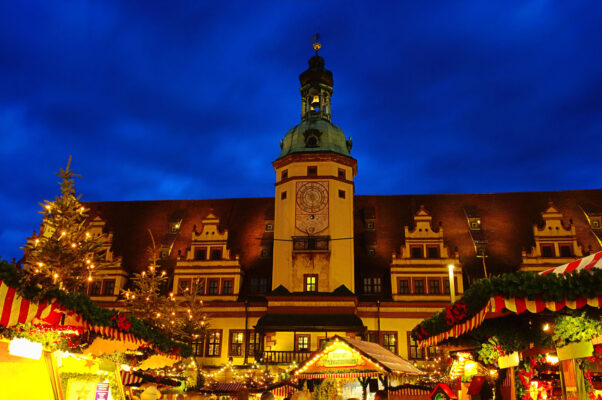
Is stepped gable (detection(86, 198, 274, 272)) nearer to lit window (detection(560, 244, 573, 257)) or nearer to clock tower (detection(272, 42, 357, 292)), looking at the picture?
clock tower (detection(272, 42, 357, 292))

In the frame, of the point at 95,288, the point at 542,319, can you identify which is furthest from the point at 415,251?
the point at 542,319

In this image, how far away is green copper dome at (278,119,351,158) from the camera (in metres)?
38.0

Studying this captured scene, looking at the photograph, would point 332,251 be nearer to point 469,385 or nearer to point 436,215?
point 436,215

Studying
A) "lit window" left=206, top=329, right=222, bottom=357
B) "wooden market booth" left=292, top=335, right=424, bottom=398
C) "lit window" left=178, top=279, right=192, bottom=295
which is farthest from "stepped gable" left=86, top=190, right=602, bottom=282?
"wooden market booth" left=292, top=335, right=424, bottom=398

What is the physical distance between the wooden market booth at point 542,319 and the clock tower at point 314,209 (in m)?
24.6

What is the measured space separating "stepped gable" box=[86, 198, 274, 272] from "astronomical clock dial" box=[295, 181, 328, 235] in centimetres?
425

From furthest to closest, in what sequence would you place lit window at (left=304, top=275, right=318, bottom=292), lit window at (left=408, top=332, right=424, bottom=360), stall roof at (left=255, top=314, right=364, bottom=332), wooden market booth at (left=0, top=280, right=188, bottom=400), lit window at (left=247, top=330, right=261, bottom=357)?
lit window at (left=304, top=275, right=318, bottom=292)
lit window at (left=247, top=330, right=261, bottom=357)
lit window at (left=408, top=332, right=424, bottom=360)
stall roof at (left=255, top=314, right=364, bottom=332)
wooden market booth at (left=0, top=280, right=188, bottom=400)

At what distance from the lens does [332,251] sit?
35406 mm

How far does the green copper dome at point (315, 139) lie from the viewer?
38.0 meters

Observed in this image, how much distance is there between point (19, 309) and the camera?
8648mm

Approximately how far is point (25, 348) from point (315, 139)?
30.6m

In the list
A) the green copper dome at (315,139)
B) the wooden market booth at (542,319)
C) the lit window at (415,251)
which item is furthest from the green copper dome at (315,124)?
the wooden market booth at (542,319)

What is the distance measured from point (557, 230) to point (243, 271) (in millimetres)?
21009

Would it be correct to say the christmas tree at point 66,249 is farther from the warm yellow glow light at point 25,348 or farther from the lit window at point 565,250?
the lit window at point 565,250
